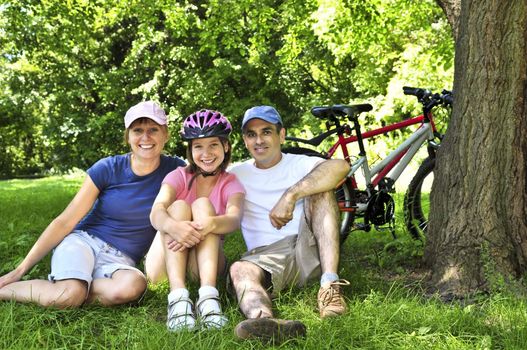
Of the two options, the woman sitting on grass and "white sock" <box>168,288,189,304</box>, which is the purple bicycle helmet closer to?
the woman sitting on grass

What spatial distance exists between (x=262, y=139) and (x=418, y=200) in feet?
6.24

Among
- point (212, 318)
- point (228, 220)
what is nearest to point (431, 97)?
point (228, 220)

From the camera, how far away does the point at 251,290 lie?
3285mm

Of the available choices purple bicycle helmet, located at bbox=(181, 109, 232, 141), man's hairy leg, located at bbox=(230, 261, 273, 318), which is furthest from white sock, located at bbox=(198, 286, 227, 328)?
purple bicycle helmet, located at bbox=(181, 109, 232, 141)

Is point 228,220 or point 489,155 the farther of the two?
point 489,155

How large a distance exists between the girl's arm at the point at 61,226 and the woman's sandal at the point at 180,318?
0.88m

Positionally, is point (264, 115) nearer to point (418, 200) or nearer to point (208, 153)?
point (208, 153)

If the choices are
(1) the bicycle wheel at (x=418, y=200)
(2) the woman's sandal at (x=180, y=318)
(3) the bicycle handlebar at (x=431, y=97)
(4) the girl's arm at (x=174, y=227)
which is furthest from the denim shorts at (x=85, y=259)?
(3) the bicycle handlebar at (x=431, y=97)

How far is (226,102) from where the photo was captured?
21188 mm

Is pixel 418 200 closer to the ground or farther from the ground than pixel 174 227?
closer to the ground

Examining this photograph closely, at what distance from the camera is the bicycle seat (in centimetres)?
498

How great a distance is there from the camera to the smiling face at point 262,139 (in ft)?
12.4

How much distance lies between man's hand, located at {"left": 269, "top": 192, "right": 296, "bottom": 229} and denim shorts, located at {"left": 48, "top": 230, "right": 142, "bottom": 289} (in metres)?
0.86

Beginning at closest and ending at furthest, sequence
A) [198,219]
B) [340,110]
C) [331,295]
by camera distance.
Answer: [331,295] → [198,219] → [340,110]
